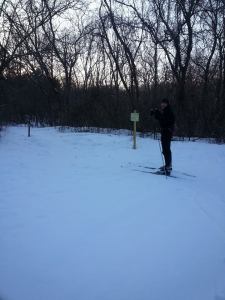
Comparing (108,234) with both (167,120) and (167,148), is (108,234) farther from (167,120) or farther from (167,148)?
(167,120)

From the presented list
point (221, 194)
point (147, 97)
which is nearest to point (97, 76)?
point (147, 97)

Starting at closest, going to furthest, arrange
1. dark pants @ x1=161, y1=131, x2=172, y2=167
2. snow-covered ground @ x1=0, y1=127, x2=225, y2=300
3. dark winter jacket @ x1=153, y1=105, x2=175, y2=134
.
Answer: snow-covered ground @ x1=0, y1=127, x2=225, y2=300 < dark pants @ x1=161, y1=131, x2=172, y2=167 < dark winter jacket @ x1=153, y1=105, x2=175, y2=134

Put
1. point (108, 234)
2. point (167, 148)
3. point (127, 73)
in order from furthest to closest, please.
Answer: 1. point (127, 73)
2. point (167, 148)
3. point (108, 234)

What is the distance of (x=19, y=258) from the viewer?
450 cm

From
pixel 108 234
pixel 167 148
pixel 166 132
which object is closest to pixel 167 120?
pixel 166 132

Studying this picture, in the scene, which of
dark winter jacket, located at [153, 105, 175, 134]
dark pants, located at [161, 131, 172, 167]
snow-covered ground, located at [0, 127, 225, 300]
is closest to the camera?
snow-covered ground, located at [0, 127, 225, 300]

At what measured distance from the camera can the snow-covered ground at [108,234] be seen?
402 cm

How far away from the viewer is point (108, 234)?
5.38m

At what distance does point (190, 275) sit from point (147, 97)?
17.9m

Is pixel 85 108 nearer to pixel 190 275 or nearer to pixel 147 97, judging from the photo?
pixel 147 97

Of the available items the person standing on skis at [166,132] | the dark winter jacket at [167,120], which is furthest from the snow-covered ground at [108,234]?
the dark winter jacket at [167,120]

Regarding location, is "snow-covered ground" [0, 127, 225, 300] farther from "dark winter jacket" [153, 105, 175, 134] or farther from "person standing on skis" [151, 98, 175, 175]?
"dark winter jacket" [153, 105, 175, 134]

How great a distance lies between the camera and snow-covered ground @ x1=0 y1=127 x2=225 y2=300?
4.02 metres

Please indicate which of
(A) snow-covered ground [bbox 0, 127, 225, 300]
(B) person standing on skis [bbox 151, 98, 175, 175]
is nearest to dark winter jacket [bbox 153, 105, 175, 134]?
(B) person standing on skis [bbox 151, 98, 175, 175]
